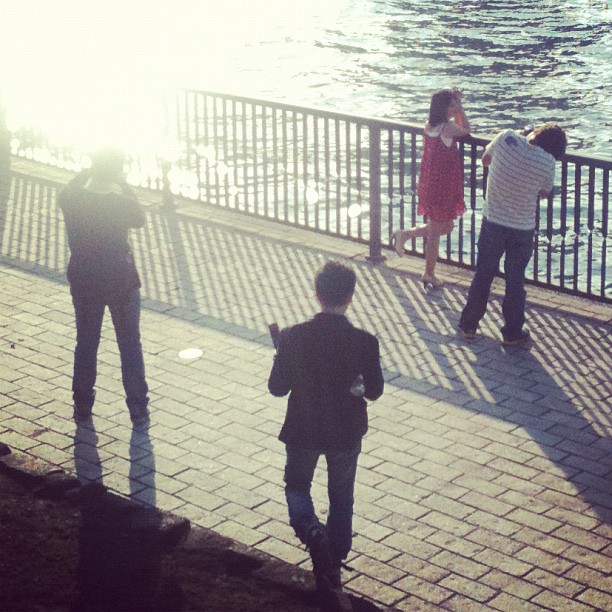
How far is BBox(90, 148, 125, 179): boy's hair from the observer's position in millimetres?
8008

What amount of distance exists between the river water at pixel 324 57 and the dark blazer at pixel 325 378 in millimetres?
8240

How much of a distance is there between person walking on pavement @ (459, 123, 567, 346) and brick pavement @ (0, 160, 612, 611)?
261 mm

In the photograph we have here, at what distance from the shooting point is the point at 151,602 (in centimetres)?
635

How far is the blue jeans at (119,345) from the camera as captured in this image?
8.28 m

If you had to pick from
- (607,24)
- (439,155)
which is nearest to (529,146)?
(439,155)

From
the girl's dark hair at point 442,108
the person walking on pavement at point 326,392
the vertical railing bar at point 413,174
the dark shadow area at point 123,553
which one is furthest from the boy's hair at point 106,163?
the vertical railing bar at point 413,174

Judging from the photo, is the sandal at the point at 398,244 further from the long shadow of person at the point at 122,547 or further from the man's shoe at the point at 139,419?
the long shadow of person at the point at 122,547

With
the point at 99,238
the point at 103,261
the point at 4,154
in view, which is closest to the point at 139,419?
the point at 103,261

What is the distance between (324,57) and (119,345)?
22964 mm

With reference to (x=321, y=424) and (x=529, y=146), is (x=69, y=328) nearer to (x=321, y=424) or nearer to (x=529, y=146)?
(x=529, y=146)

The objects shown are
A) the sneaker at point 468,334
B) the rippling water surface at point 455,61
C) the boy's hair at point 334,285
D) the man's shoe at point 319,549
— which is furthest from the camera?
the rippling water surface at point 455,61

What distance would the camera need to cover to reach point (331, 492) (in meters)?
6.45

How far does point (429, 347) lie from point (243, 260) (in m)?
2.60

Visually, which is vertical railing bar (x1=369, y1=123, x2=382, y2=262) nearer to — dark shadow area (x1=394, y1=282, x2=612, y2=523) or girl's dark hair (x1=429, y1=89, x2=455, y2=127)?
dark shadow area (x1=394, y1=282, x2=612, y2=523)
